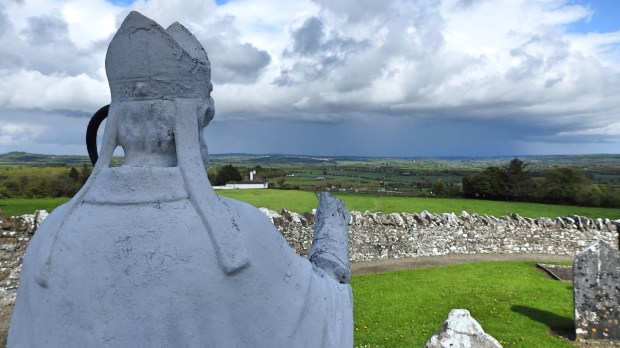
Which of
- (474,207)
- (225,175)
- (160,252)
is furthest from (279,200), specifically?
(160,252)

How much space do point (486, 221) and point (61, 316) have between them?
1911 cm

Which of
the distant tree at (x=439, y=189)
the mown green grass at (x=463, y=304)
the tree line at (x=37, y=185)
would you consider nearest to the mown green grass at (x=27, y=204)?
the tree line at (x=37, y=185)

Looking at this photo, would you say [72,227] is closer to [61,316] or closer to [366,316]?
[61,316]

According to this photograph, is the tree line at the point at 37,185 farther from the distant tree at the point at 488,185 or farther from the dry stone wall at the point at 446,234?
the distant tree at the point at 488,185

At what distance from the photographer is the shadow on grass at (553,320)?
938cm

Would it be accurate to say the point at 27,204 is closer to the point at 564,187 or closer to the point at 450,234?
the point at 450,234

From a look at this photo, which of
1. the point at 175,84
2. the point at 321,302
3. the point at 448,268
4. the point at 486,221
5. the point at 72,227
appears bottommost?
the point at 448,268

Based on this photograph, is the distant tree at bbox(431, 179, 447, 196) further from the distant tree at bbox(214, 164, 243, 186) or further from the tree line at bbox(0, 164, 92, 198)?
the tree line at bbox(0, 164, 92, 198)

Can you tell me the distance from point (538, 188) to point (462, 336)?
2825cm

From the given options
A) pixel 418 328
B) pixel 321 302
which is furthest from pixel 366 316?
pixel 321 302

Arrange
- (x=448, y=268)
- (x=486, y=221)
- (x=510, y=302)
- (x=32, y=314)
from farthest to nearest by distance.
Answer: (x=486, y=221), (x=448, y=268), (x=510, y=302), (x=32, y=314)

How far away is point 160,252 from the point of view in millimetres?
1380

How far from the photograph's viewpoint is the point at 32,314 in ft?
4.91

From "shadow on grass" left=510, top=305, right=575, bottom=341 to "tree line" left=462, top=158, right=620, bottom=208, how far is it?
810 inches
